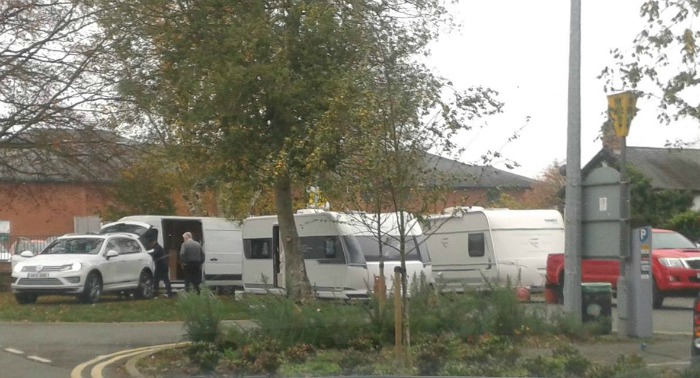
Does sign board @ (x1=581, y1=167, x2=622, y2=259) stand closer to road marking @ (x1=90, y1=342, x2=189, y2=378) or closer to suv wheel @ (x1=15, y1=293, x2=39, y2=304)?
road marking @ (x1=90, y1=342, x2=189, y2=378)

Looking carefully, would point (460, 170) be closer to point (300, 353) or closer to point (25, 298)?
point (300, 353)

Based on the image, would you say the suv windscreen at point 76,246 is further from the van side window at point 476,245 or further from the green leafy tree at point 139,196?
the van side window at point 476,245

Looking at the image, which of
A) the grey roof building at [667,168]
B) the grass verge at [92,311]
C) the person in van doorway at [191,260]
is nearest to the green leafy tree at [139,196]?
the person in van doorway at [191,260]

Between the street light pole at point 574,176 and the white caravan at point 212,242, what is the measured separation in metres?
16.6

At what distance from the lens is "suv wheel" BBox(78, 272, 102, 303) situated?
82.5ft

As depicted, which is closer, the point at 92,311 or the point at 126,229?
the point at 92,311

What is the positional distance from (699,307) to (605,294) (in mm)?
7130

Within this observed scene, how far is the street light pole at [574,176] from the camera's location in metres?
16.7

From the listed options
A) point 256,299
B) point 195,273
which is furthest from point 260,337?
point 195,273

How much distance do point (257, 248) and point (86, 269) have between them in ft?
19.2

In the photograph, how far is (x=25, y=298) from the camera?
25484 millimetres

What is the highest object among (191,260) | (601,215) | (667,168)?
(667,168)

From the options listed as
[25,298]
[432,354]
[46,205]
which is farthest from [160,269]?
[432,354]

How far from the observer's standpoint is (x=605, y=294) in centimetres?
1809
